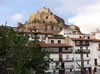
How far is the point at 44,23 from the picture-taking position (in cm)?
10969

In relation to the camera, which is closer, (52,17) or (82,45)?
(82,45)

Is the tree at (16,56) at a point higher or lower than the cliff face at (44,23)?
lower

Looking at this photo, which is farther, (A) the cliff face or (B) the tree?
(A) the cliff face

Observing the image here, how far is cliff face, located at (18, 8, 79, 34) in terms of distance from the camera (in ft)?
345

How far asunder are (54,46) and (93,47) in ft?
43.9

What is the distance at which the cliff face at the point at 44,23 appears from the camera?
105250mm

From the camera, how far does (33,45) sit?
3388 cm

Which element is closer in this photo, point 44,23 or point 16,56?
point 16,56

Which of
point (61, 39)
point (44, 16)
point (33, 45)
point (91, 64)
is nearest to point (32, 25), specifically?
point (44, 16)

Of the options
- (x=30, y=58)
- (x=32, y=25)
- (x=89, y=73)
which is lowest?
(x=89, y=73)

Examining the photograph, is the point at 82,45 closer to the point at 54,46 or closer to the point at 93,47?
the point at 93,47

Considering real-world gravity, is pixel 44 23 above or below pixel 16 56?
above

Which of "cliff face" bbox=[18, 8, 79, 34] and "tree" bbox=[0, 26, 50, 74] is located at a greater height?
"cliff face" bbox=[18, 8, 79, 34]

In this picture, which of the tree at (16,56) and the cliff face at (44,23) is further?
the cliff face at (44,23)
